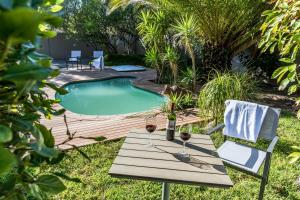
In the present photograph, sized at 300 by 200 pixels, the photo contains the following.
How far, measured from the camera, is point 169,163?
7.89 ft

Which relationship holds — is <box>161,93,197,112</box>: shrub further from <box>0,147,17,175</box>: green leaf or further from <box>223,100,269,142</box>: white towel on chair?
<box>0,147,17,175</box>: green leaf

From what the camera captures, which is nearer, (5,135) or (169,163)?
(5,135)

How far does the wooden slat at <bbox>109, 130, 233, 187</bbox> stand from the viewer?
2.18 metres

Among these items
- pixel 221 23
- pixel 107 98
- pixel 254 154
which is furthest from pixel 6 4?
pixel 107 98

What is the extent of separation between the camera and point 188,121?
5.85 metres

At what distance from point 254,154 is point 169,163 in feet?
4.97

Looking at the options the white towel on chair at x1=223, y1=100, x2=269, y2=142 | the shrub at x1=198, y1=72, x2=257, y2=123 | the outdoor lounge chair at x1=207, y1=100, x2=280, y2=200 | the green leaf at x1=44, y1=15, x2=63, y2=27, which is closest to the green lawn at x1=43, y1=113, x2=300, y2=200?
the outdoor lounge chair at x1=207, y1=100, x2=280, y2=200

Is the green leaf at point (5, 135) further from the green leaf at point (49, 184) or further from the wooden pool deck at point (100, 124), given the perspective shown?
the wooden pool deck at point (100, 124)

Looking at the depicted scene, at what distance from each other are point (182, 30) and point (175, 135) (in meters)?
5.19

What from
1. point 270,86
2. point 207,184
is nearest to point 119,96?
point 270,86

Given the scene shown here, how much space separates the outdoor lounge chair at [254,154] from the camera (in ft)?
9.57

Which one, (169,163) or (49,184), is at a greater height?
(49,184)

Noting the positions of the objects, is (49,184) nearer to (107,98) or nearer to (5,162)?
(5,162)

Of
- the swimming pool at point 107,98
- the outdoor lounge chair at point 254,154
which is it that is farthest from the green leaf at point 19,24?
the swimming pool at point 107,98
